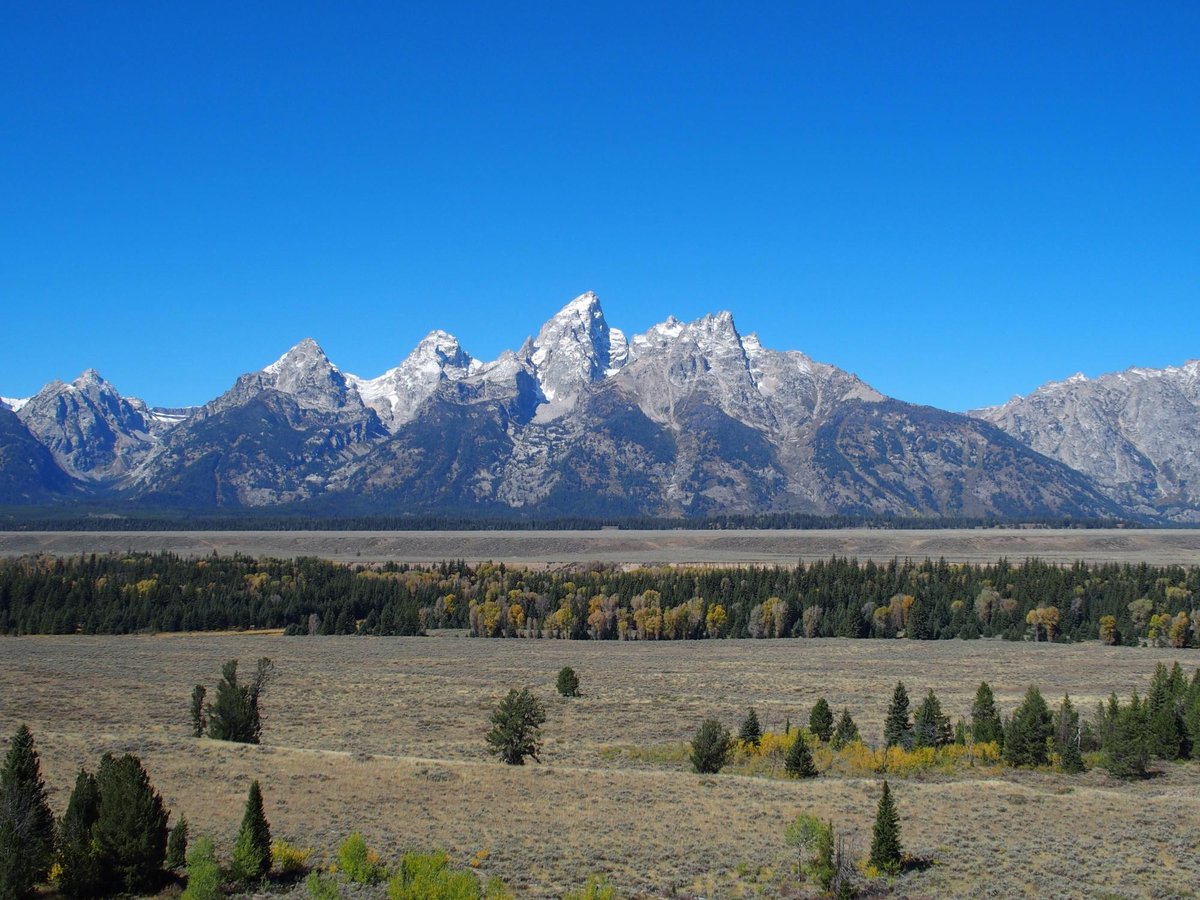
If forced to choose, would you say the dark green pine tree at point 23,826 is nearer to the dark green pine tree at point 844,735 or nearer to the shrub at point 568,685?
the dark green pine tree at point 844,735

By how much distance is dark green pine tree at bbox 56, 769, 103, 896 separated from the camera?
29359 mm

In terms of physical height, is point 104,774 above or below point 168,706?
above

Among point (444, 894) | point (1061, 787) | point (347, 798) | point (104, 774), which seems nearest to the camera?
point (444, 894)

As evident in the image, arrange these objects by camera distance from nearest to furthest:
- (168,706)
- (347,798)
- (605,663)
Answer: (347,798)
(168,706)
(605,663)

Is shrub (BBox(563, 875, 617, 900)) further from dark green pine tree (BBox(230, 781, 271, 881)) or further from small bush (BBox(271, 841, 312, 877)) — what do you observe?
dark green pine tree (BBox(230, 781, 271, 881))

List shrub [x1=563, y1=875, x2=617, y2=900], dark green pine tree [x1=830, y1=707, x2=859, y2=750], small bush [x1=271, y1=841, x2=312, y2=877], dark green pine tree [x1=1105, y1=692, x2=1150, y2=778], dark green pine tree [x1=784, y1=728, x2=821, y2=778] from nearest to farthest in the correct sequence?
shrub [x1=563, y1=875, x2=617, y2=900], small bush [x1=271, y1=841, x2=312, y2=877], dark green pine tree [x1=784, y1=728, x2=821, y2=778], dark green pine tree [x1=1105, y1=692, x2=1150, y2=778], dark green pine tree [x1=830, y1=707, x2=859, y2=750]

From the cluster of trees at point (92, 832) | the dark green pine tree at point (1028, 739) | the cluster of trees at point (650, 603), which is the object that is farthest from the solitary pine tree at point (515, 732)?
the cluster of trees at point (650, 603)

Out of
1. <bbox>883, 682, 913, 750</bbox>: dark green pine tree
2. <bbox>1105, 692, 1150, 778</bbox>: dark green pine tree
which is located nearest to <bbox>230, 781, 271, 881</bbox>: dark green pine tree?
<bbox>883, 682, 913, 750</bbox>: dark green pine tree

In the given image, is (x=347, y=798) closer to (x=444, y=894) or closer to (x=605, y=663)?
(x=444, y=894)

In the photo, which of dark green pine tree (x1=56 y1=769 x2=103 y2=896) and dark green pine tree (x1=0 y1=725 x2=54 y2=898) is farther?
dark green pine tree (x1=56 y1=769 x2=103 y2=896)

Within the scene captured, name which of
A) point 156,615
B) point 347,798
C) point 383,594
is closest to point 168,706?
point 347,798

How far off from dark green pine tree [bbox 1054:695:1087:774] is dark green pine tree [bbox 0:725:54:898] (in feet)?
132

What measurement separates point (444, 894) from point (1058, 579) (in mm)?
127203

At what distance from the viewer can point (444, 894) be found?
2661 centimetres
